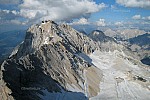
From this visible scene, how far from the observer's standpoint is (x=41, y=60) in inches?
6102

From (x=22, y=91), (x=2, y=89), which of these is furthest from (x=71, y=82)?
(x=2, y=89)

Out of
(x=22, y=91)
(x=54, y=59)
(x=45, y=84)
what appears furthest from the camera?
(x=54, y=59)

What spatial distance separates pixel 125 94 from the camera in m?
183

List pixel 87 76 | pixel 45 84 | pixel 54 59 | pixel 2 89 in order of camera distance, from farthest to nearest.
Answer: pixel 87 76, pixel 54 59, pixel 45 84, pixel 2 89

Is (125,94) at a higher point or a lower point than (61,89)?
lower

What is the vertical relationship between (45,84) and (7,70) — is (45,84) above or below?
below

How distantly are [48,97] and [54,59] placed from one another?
A: 169ft

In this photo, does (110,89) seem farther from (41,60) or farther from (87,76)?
(41,60)

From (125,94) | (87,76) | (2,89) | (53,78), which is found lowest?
(125,94)

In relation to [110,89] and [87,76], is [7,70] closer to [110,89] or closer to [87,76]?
[87,76]

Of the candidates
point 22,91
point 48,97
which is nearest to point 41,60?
point 48,97

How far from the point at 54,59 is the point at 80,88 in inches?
1138

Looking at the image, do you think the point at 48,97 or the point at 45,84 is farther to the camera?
the point at 45,84

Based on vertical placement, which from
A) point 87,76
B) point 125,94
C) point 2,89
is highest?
point 2,89
